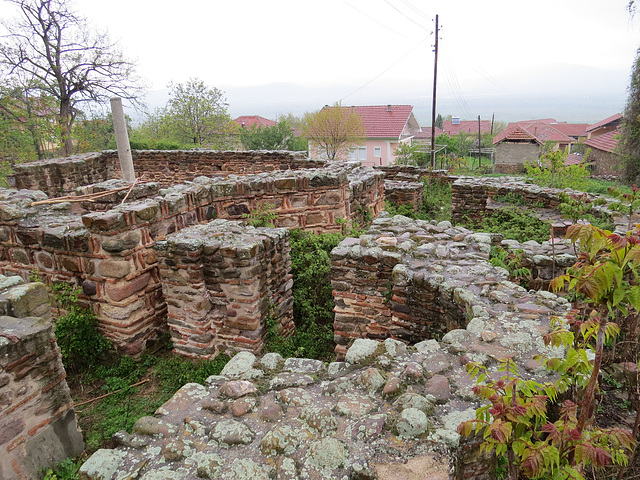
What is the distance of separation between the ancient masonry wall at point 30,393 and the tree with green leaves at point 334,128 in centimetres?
2504

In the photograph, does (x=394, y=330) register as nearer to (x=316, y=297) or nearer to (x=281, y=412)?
(x=316, y=297)

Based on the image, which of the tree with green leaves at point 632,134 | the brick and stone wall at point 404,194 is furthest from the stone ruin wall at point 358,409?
the tree with green leaves at point 632,134

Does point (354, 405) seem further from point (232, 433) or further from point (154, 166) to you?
point (154, 166)

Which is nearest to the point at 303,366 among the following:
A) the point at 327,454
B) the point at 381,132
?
the point at 327,454

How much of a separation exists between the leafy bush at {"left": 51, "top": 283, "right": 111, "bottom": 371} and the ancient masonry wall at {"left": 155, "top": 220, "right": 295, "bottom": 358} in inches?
39.9

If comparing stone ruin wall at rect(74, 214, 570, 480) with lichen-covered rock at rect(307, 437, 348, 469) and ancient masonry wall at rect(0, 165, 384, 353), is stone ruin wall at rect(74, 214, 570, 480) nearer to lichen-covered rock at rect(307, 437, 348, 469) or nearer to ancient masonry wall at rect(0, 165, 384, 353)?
lichen-covered rock at rect(307, 437, 348, 469)

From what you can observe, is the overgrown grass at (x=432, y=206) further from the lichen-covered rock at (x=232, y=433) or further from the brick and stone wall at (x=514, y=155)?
the brick and stone wall at (x=514, y=155)

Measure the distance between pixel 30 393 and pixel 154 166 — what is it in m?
12.6

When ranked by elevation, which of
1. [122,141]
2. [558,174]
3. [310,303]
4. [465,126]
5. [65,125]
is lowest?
[310,303]

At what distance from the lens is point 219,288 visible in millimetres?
4312

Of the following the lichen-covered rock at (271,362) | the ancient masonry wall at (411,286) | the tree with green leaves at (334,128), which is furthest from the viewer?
the tree with green leaves at (334,128)

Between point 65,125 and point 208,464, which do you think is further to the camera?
point 65,125

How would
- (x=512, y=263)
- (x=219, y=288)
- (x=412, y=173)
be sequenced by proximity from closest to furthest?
(x=219, y=288) → (x=512, y=263) → (x=412, y=173)

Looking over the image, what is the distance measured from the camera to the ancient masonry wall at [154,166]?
11.9 m
